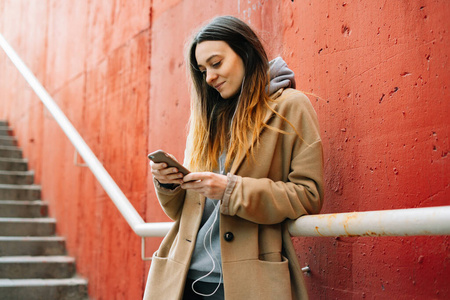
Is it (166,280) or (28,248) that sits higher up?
(166,280)

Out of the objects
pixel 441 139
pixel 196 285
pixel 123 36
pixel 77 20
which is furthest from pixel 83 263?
pixel 441 139

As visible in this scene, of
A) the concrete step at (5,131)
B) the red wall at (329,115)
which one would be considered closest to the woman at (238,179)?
the red wall at (329,115)

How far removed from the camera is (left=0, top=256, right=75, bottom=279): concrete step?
386cm

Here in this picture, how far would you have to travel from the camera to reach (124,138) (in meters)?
3.44

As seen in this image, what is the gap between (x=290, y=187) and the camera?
4.63ft

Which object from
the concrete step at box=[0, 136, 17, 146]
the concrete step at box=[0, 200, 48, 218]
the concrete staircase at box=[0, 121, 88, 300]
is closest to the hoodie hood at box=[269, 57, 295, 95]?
the concrete staircase at box=[0, 121, 88, 300]

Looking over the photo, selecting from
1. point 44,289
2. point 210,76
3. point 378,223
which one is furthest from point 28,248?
point 378,223

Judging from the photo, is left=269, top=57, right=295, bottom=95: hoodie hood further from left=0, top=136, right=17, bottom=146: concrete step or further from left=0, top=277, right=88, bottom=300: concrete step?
left=0, top=136, right=17, bottom=146: concrete step

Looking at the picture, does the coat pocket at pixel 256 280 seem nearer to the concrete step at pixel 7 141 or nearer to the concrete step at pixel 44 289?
the concrete step at pixel 44 289

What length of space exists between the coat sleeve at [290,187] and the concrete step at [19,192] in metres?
3.99

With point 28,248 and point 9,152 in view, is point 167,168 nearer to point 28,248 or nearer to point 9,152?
point 28,248

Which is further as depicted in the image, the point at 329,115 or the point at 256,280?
the point at 329,115

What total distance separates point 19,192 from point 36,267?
4.25 ft

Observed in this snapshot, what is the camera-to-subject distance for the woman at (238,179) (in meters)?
1.39
